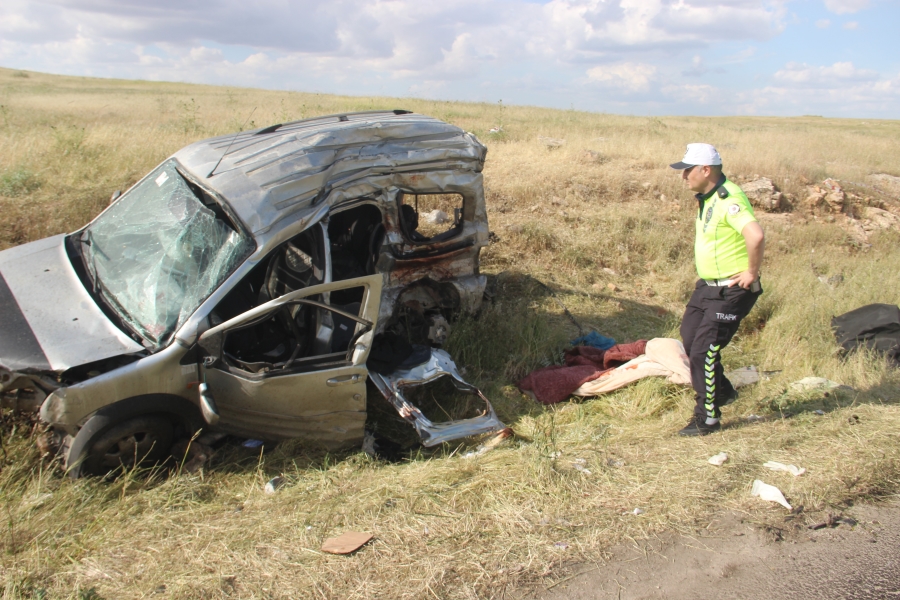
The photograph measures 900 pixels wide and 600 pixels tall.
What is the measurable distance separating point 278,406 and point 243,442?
1.87 ft

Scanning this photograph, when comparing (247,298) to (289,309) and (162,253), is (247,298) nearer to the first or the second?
(289,309)

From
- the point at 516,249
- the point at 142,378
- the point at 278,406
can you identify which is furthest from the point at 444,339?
the point at 516,249

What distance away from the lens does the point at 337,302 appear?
4.64 meters

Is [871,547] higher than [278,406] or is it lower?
lower

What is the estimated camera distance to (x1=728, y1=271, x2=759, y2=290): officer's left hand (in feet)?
12.5

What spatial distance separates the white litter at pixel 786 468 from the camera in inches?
143

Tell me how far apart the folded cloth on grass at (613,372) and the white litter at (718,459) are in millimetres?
988

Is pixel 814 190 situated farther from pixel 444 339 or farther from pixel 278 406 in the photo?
pixel 278 406

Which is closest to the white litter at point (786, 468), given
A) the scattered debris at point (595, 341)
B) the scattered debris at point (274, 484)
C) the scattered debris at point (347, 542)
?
the scattered debris at point (595, 341)

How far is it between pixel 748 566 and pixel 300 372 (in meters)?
2.62

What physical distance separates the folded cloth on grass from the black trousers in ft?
1.46

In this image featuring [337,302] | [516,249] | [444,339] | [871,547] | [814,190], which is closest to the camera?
[871,547]

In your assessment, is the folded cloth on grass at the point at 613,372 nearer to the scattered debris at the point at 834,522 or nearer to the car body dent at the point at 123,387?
the scattered debris at the point at 834,522

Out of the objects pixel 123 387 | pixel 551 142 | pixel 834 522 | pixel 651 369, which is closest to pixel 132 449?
pixel 123 387
